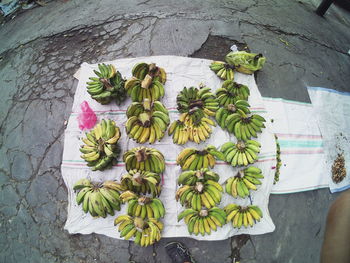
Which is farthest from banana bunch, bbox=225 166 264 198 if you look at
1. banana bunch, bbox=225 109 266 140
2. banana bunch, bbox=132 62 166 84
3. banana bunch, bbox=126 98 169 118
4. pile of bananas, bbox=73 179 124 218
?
banana bunch, bbox=132 62 166 84

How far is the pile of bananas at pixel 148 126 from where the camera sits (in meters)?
2.41

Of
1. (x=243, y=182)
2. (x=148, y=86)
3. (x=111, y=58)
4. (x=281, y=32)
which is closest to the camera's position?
(x=243, y=182)

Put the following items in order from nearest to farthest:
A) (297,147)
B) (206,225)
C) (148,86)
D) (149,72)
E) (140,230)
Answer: (140,230)
(206,225)
(148,86)
(149,72)
(297,147)

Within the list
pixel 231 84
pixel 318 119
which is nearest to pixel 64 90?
pixel 231 84

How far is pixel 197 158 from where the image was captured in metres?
2.39

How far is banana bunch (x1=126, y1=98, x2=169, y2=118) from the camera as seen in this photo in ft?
7.92

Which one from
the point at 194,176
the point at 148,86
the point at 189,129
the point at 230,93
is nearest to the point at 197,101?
the point at 189,129

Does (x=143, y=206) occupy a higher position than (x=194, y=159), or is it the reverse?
(x=194, y=159)

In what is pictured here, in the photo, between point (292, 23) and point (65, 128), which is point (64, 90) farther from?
point (292, 23)

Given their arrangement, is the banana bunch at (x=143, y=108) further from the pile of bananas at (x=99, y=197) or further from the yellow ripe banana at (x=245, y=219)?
the yellow ripe banana at (x=245, y=219)

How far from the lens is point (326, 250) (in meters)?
1.66

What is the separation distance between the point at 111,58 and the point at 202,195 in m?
2.14

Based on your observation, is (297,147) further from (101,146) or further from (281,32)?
(101,146)

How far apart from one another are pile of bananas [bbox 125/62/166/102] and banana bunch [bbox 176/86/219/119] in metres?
0.25
